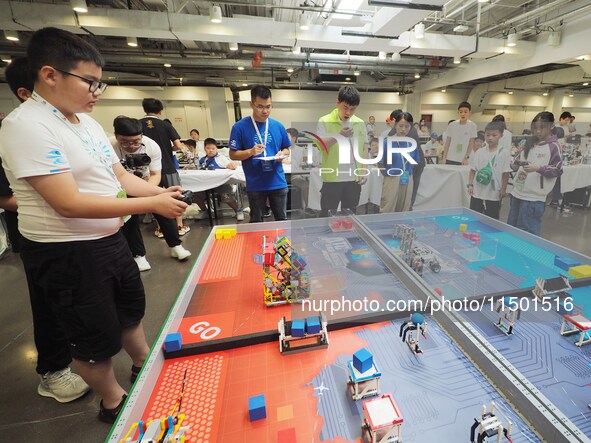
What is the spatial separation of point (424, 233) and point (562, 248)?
59 centimetres

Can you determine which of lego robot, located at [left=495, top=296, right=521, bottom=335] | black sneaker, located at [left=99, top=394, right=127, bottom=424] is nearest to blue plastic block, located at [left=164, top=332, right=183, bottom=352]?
black sneaker, located at [left=99, top=394, right=127, bottom=424]

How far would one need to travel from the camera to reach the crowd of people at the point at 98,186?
78 centimetres

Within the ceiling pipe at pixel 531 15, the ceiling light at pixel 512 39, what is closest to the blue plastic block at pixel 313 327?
the ceiling pipe at pixel 531 15

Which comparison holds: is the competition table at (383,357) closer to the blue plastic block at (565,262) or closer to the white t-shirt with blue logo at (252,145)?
the blue plastic block at (565,262)

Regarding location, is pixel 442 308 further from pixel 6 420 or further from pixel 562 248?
pixel 6 420

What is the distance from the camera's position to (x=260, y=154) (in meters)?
1.97

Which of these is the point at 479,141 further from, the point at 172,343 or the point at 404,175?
the point at 172,343

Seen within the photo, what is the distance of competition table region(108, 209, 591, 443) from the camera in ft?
2.19

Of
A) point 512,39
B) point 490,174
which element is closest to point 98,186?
point 490,174

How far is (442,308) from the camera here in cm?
97

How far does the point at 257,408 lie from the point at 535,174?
155 centimetres

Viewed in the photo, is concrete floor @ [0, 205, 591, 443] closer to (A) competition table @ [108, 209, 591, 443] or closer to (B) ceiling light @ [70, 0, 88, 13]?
(A) competition table @ [108, 209, 591, 443]

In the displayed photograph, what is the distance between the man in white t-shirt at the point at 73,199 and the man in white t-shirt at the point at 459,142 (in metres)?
1.04

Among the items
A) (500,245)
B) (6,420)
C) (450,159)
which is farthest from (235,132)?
(6,420)
